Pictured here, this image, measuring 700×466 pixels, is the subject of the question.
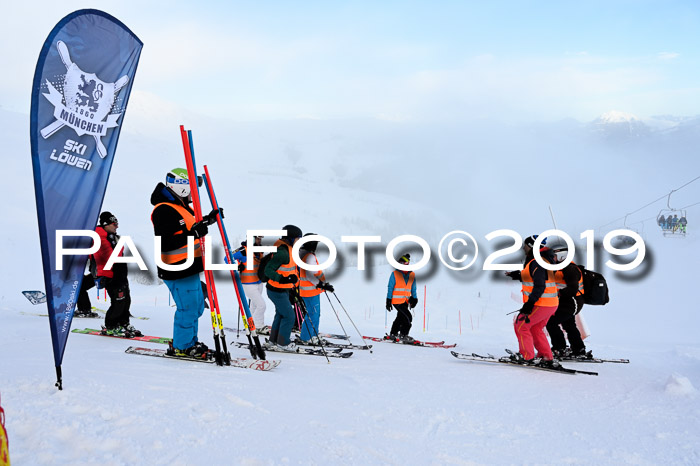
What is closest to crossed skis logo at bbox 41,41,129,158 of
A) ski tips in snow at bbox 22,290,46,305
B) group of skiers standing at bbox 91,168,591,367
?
group of skiers standing at bbox 91,168,591,367

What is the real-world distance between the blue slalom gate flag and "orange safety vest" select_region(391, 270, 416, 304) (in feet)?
22.4

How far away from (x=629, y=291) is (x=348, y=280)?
41.8 ft

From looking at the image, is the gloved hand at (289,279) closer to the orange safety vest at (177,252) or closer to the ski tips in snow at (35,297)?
the orange safety vest at (177,252)

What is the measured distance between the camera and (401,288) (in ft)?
33.2

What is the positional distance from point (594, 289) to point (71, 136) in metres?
7.30

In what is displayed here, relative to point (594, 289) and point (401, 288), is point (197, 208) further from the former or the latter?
point (594, 289)

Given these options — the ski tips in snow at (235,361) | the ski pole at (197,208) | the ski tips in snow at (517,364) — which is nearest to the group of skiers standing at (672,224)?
the ski tips in snow at (517,364)

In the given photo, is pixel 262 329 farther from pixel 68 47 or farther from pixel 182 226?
pixel 68 47

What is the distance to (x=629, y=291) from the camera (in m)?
20.5

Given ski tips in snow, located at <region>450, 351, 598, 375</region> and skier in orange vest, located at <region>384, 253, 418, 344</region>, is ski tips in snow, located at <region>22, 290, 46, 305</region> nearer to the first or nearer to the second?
skier in orange vest, located at <region>384, 253, 418, 344</region>

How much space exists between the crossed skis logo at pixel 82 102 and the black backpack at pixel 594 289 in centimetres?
697

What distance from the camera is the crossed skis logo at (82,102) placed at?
139 inches

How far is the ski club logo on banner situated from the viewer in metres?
3.54

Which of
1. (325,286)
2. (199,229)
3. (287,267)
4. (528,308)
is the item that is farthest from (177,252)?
(528,308)
